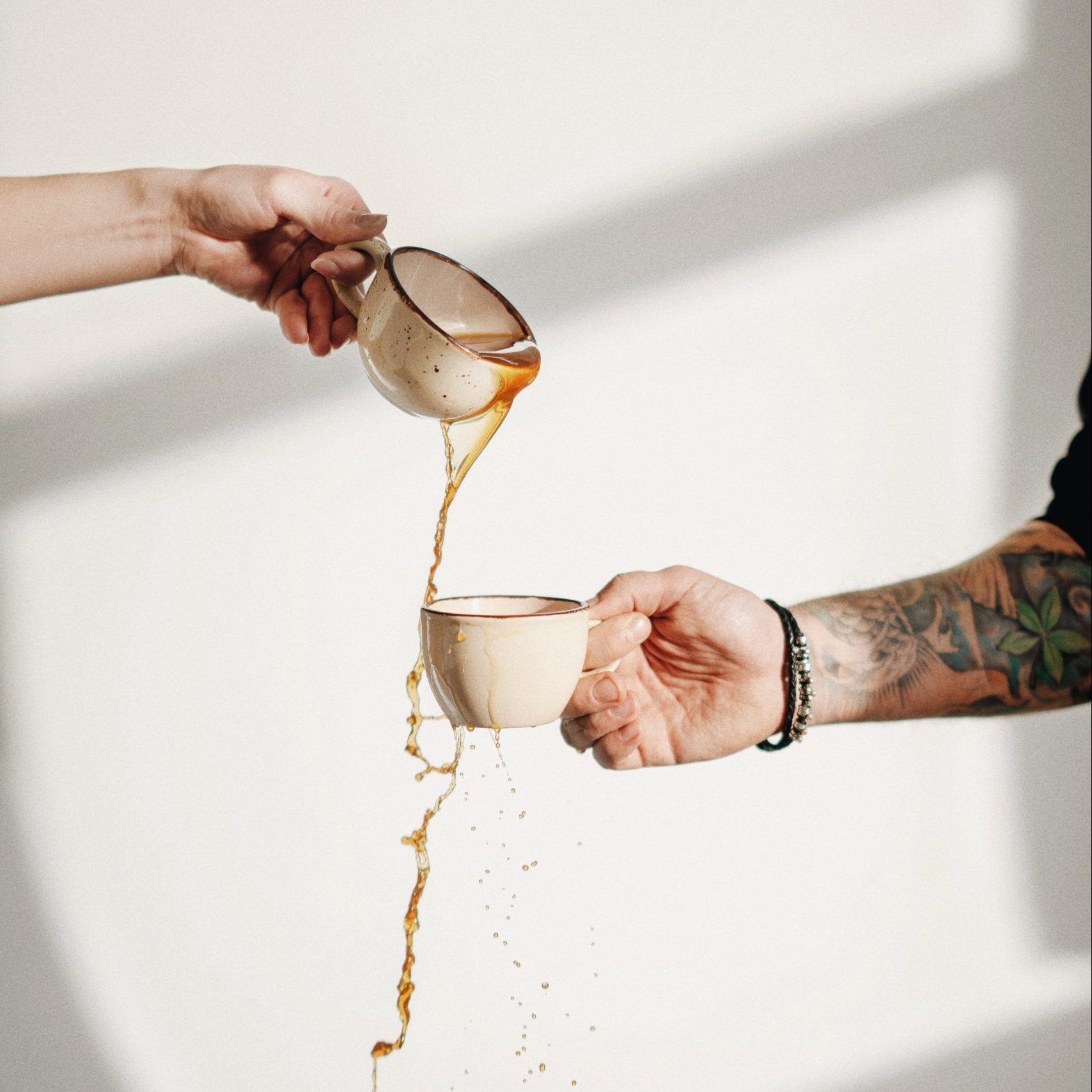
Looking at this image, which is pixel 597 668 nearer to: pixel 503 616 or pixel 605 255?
pixel 503 616

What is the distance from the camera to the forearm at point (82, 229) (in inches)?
50.2

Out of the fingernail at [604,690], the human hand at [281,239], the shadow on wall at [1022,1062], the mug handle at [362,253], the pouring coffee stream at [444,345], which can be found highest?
the human hand at [281,239]

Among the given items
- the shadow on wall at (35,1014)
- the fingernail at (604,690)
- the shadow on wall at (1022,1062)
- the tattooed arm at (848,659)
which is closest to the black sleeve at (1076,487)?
the tattooed arm at (848,659)

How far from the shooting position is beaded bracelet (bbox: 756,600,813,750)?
1407 millimetres

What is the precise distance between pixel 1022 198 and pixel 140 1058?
2.18 metres

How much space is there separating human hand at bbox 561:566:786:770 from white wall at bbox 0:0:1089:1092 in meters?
0.35

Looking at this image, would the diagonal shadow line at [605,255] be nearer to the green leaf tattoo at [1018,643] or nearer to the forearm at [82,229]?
the forearm at [82,229]

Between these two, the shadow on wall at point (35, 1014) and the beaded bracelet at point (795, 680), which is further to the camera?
the shadow on wall at point (35, 1014)

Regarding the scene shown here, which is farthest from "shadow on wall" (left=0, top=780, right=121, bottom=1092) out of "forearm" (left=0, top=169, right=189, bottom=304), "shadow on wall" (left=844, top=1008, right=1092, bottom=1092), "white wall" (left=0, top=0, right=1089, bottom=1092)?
"shadow on wall" (left=844, top=1008, right=1092, bottom=1092)

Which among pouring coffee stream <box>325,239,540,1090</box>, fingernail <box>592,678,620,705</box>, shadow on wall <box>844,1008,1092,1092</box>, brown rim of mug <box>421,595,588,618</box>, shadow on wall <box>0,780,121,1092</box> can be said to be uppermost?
pouring coffee stream <box>325,239,540,1090</box>

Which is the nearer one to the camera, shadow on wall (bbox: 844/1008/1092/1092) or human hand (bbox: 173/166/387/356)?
human hand (bbox: 173/166/387/356)

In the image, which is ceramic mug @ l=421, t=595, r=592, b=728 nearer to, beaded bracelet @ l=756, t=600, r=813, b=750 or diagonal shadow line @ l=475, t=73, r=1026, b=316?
beaded bracelet @ l=756, t=600, r=813, b=750

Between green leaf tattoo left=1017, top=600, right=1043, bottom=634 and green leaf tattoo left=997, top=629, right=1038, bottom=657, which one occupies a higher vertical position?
green leaf tattoo left=1017, top=600, right=1043, bottom=634

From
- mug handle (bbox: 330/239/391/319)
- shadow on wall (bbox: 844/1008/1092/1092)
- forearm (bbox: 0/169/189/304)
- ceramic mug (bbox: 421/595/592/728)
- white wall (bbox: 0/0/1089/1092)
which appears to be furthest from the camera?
shadow on wall (bbox: 844/1008/1092/1092)
